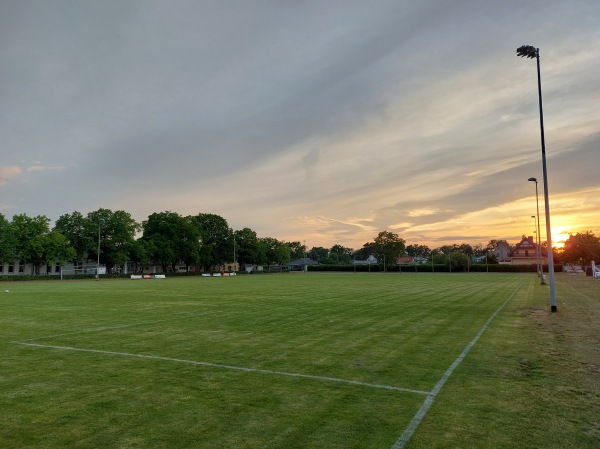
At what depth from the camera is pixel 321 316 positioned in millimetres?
18625

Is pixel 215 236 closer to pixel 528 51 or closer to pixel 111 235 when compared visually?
pixel 111 235

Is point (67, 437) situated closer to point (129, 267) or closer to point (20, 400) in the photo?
point (20, 400)

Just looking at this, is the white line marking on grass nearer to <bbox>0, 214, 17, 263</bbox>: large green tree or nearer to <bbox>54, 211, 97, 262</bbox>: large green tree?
<bbox>0, 214, 17, 263</bbox>: large green tree

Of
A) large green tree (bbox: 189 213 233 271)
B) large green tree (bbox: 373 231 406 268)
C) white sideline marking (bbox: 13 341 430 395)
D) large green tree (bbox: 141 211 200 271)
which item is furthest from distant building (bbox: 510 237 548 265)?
white sideline marking (bbox: 13 341 430 395)

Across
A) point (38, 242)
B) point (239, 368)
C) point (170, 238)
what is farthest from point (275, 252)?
point (239, 368)

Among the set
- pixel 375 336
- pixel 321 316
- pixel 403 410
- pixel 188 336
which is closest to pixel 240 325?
pixel 188 336

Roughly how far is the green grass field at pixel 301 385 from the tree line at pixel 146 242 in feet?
232

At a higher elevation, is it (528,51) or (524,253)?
(528,51)

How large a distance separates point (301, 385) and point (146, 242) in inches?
3712

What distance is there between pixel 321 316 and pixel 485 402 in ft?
38.5

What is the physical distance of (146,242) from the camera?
312ft

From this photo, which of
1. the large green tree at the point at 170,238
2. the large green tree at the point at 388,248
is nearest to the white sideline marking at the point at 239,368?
the large green tree at the point at 170,238

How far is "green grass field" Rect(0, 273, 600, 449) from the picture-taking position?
5773mm

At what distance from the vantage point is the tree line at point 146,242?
75.9 metres
